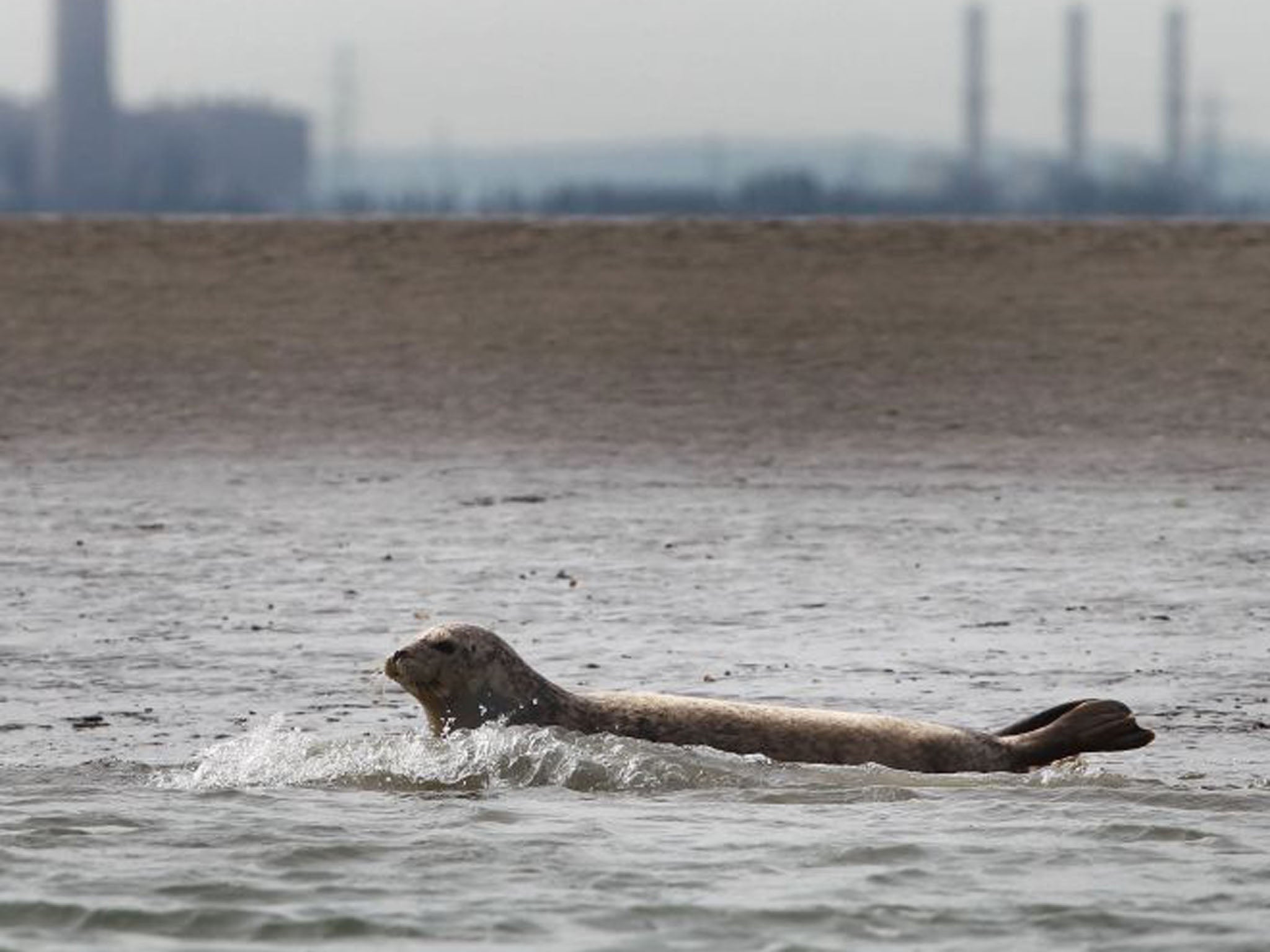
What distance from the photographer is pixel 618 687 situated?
10586mm

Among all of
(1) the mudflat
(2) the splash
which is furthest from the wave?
(1) the mudflat

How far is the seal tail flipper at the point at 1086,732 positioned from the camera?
8.72m

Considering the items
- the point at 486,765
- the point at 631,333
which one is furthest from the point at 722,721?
the point at 631,333

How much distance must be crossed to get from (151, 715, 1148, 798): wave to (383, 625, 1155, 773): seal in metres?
0.06

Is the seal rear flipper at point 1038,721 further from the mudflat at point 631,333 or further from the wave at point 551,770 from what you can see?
the mudflat at point 631,333

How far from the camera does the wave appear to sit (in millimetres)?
8758

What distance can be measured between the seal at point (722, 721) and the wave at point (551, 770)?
58 mm

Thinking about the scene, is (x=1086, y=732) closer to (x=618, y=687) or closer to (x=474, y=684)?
(x=474, y=684)

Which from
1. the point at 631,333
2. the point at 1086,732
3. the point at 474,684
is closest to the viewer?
the point at 1086,732

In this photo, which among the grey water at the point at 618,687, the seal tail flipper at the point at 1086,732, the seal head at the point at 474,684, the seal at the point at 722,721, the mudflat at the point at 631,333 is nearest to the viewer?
the grey water at the point at 618,687

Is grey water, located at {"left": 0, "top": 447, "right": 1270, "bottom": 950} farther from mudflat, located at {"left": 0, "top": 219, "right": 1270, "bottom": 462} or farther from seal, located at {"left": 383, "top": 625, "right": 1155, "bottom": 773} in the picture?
mudflat, located at {"left": 0, "top": 219, "right": 1270, "bottom": 462}

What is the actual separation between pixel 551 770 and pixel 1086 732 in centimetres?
153

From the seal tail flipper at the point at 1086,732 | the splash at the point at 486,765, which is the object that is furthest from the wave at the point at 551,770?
the seal tail flipper at the point at 1086,732

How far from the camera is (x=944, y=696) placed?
10438 mm
